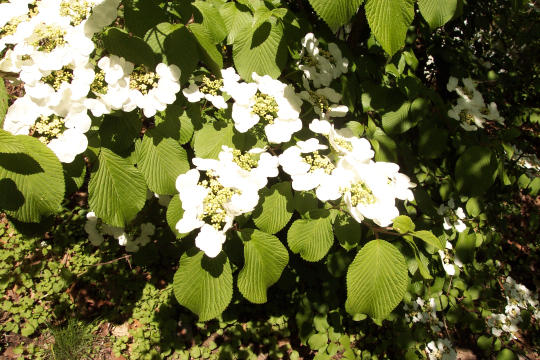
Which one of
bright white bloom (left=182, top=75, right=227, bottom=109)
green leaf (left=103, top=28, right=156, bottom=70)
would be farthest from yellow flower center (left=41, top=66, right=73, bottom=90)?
bright white bloom (left=182, top=75, right=227, bottom=109)

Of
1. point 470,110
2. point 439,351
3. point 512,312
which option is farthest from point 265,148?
point 512,312

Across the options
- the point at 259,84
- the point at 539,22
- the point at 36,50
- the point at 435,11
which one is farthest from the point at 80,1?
the point at 539,22

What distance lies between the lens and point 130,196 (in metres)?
1.15

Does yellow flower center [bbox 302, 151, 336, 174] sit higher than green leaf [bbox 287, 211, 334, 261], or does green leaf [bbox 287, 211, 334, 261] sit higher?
yellow flower center [bbox 302, 151, 336, 174]

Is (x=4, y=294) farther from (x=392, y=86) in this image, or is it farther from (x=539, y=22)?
(x=539, y=22)

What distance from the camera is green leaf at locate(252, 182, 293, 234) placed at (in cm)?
119

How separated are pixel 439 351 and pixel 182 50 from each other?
2415 mm

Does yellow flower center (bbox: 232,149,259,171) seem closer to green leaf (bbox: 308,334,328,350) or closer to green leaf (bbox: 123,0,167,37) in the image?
green leaf (bbox: 123,0,167,37)

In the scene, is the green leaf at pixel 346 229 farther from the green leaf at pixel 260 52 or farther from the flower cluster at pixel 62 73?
the flower cluster at pixel 62 73

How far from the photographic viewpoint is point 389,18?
88cm

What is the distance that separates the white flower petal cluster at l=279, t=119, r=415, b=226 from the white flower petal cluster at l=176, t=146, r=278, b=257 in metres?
0.13

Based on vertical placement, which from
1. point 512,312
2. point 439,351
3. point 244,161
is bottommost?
point 439,351

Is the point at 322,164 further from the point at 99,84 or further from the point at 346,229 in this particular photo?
the point at 99,84

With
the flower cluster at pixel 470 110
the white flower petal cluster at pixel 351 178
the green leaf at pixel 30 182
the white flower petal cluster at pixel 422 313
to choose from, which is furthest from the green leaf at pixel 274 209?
the white flower petal cluster at pixel 422 313
